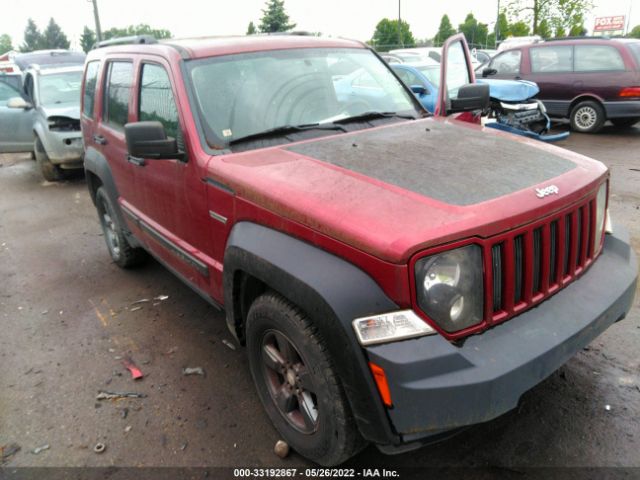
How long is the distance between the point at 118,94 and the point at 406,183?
277 cm

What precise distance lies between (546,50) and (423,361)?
35.7ft

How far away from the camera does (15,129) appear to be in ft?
30.5

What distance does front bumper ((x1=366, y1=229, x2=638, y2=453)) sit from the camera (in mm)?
1839

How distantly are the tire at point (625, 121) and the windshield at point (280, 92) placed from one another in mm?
8466

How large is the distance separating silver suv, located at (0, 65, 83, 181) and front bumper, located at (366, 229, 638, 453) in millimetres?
7902

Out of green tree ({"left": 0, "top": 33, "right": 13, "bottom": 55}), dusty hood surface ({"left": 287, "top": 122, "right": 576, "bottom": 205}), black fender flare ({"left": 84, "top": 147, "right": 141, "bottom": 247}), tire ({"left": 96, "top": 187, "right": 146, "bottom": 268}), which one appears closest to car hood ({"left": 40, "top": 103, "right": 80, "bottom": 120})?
tire ({"left": 96, "top": 187, "right": 146, "bottom": 268})

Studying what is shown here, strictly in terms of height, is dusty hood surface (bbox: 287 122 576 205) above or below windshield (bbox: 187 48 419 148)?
below

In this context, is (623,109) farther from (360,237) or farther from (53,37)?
(53,37)

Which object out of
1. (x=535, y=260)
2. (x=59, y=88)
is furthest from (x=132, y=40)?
(x=59, y=88)

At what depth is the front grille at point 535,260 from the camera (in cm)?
205

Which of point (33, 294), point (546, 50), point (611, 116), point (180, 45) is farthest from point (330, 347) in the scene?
point (546, 50)

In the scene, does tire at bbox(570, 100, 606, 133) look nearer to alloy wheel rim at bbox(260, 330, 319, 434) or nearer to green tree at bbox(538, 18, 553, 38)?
alloy wheel rim at bbox(260, 330, 319, 434)

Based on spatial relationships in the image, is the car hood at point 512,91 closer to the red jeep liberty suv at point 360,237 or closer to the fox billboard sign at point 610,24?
the red jeep liberty suv at point 360,237

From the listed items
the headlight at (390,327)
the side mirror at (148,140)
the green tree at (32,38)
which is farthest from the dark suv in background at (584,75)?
the green tree at (32,38)
